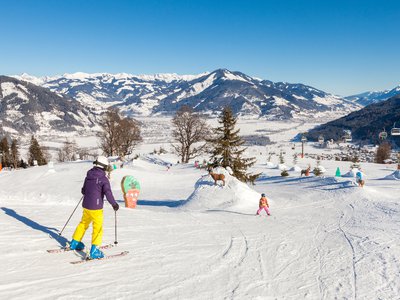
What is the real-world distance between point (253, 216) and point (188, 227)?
4295 mm

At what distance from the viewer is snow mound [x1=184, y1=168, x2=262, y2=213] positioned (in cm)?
1753

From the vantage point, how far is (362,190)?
1941cm

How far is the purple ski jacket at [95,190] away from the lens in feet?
23.0

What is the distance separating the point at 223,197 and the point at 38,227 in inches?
411

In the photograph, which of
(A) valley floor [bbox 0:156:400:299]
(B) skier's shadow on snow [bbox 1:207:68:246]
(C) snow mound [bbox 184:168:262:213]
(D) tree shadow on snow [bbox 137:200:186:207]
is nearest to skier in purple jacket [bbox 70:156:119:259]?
(A) valley floor [bbox 0:156:400:299]

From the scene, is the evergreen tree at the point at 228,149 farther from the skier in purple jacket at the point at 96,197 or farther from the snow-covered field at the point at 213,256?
the skier in purple jacket at the point at 96,197

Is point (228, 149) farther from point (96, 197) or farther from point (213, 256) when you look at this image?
point (96, 197)

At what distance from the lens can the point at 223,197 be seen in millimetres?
18172

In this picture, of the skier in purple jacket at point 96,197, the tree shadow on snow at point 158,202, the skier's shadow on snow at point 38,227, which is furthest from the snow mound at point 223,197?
the skier in purple jacket at point 96,197

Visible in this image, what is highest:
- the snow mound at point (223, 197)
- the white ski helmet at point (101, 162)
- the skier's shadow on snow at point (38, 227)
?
the white ski helmet at point (101, 162)

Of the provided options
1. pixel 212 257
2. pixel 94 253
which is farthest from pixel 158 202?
pixel 94 253

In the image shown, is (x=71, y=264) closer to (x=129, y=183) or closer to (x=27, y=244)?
(x=27, y=244)

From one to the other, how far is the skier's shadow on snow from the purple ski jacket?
5.77ft

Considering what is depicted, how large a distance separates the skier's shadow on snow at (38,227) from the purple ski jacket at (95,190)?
5.77 feet
